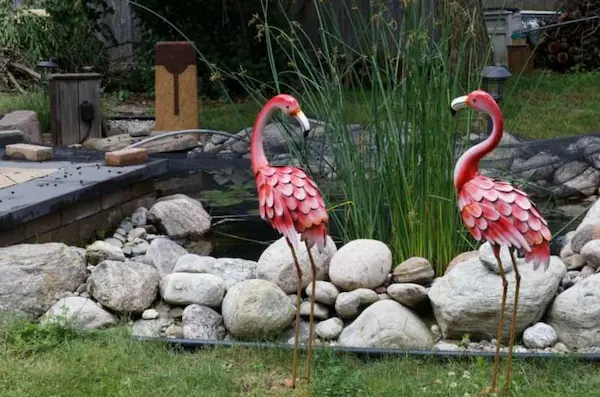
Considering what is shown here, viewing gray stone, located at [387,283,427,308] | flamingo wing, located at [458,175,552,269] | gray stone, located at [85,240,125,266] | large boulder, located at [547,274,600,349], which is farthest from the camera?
gray stone, located at [85,240,125,266]

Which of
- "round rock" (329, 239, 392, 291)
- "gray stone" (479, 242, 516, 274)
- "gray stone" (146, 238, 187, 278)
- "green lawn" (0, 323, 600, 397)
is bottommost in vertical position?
"green lawn" (0, 323, 600, 397)

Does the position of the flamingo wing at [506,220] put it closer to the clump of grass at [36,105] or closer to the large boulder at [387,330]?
the large boulder at [387,330]

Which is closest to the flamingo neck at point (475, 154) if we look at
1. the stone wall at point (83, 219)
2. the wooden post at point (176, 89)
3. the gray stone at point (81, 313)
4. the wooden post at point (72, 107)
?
the gray stone at point (81, 313)

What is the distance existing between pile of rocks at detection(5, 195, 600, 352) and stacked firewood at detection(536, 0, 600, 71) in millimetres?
8580

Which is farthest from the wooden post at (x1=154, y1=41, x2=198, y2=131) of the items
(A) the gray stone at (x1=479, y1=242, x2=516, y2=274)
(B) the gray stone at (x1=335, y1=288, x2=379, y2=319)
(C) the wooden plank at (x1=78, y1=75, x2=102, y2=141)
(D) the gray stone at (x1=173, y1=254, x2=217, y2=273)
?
(A) the gray stone at (x1=479, y1=242, x2=516, y2=274)

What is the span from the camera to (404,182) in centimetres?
393

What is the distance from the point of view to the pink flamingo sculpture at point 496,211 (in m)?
2.78

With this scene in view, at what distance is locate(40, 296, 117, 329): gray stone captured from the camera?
355 centimetres

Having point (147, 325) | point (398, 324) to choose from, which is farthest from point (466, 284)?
point (147, 325)

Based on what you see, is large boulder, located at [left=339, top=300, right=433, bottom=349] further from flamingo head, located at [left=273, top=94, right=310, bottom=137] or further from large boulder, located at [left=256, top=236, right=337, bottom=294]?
flamingo head, located at [left=273, top=94, right=310, bottom=137]

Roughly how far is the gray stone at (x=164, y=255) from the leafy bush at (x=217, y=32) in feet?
21.1

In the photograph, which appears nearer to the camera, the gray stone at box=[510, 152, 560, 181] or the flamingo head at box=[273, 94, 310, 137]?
the flamingo head at box=[273, 94, 310, 137]

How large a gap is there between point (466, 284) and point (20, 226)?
2.06 m

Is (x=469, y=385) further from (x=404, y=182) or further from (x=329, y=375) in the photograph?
(x=404, y=182)
